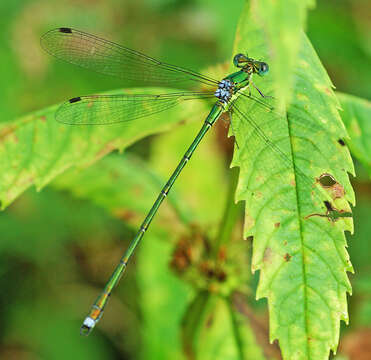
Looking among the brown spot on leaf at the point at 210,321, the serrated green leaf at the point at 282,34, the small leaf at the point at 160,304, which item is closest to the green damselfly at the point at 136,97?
the brown spot on leaf at the point at 210,321

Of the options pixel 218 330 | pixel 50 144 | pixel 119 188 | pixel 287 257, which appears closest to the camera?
pixel 287 257

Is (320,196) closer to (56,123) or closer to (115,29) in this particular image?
(56,123)

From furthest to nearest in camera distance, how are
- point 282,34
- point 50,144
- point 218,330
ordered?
point 218,330, point 50,144, point 282,34

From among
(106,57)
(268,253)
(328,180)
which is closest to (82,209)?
(106,57)

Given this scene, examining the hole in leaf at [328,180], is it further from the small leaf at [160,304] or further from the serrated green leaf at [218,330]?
the small leaf at [160,304]

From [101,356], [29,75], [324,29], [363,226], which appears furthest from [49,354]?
[324,29]

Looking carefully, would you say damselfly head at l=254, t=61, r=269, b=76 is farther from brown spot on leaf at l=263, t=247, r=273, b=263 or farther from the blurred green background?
the blurred green background

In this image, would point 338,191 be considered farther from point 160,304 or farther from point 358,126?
point 160,304
